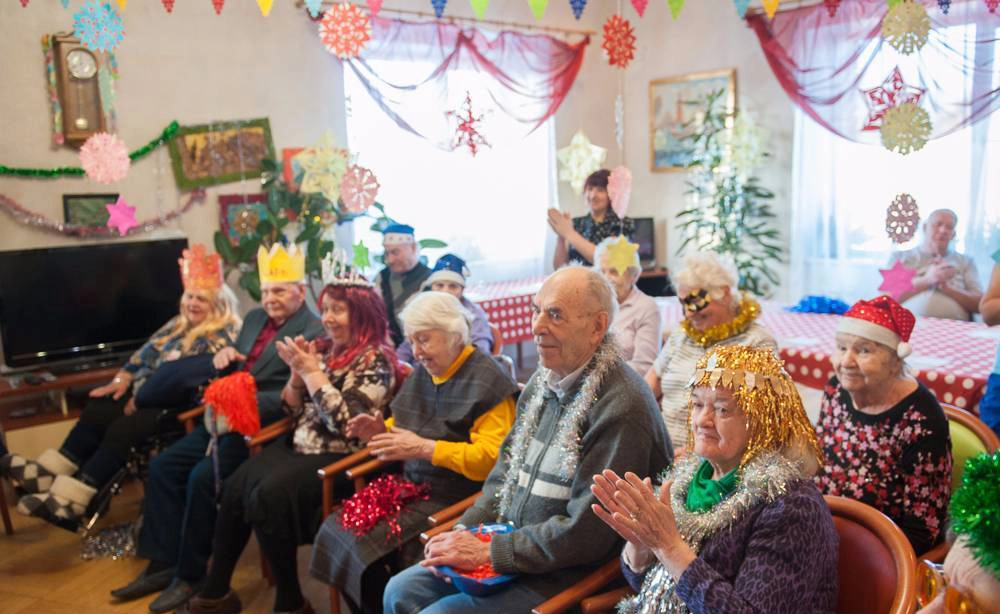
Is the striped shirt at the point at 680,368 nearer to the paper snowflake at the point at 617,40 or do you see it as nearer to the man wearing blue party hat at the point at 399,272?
the man wearing blue party hat at the point at 399,272

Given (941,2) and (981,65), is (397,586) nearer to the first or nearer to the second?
(941,2)

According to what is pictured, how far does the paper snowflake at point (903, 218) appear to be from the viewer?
346 centimetres

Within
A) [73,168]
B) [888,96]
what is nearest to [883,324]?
[888,96]

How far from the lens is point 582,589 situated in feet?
6.36

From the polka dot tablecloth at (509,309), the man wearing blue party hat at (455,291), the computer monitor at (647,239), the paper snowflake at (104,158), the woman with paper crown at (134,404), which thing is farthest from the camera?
the computer monitor at (647,239)

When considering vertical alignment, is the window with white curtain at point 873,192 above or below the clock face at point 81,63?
below

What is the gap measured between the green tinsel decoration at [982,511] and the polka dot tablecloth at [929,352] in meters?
1.95

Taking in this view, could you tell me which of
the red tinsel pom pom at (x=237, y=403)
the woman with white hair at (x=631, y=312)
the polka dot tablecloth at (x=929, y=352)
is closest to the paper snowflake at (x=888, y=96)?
the polka dot tablecloth at (x=929, y=352)

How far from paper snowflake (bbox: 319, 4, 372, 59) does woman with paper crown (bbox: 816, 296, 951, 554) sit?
3087 mm

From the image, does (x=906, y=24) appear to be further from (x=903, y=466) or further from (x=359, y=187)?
(x=359, y=187)

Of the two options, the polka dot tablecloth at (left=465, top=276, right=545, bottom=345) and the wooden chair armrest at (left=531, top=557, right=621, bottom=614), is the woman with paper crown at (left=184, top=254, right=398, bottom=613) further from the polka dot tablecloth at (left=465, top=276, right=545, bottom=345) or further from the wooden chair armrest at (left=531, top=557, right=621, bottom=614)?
the polka dot tablecloth at (left=465, top=276, right=545, bottom=345)

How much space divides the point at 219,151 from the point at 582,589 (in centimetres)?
422

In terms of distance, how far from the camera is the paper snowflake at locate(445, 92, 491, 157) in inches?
235

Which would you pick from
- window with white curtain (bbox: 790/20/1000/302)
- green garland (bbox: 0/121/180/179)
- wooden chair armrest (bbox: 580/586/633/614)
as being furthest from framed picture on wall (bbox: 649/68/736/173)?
wooden chair armrest (bbox: 580/586/633/614)
